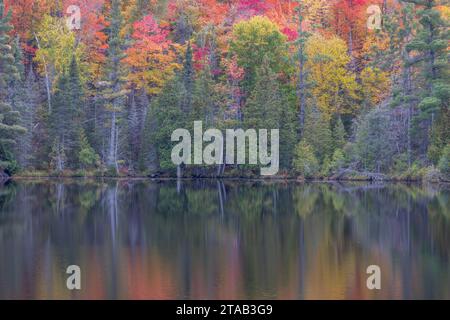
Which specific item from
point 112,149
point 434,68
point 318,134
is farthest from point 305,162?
point 112,149

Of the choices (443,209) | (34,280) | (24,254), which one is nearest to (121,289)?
(34,280)

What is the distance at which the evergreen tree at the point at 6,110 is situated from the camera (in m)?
50.3

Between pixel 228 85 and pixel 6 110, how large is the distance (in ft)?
51.9

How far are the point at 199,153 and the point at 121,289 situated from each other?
122ft

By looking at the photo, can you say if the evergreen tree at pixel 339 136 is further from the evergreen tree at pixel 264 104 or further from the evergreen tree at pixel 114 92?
the evergreen tree at pixel 114 92

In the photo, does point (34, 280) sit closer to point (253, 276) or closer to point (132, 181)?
point (253, 276)

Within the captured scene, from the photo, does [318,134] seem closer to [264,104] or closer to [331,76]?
[264,104]

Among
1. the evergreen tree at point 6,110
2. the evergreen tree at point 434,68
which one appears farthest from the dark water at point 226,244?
the evergreen tree at point 6,110

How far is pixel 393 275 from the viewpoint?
20266mm

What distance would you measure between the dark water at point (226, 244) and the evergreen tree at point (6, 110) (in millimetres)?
8795

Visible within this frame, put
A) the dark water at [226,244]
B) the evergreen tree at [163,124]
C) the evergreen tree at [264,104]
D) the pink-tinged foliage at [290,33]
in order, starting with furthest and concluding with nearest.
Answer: the pink-tinged foliage at [290,33] < the evergreen tree at [163,124] < the evergreen tree at [264,104] < the dark water at [226,244]

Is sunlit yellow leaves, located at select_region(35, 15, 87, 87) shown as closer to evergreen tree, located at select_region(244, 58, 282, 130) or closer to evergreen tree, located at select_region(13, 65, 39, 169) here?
evergreen tree, located at select_region(13, 65, 39, 169)

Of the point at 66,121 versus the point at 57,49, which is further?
the point at 57,49

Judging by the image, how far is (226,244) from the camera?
83.3 ft
